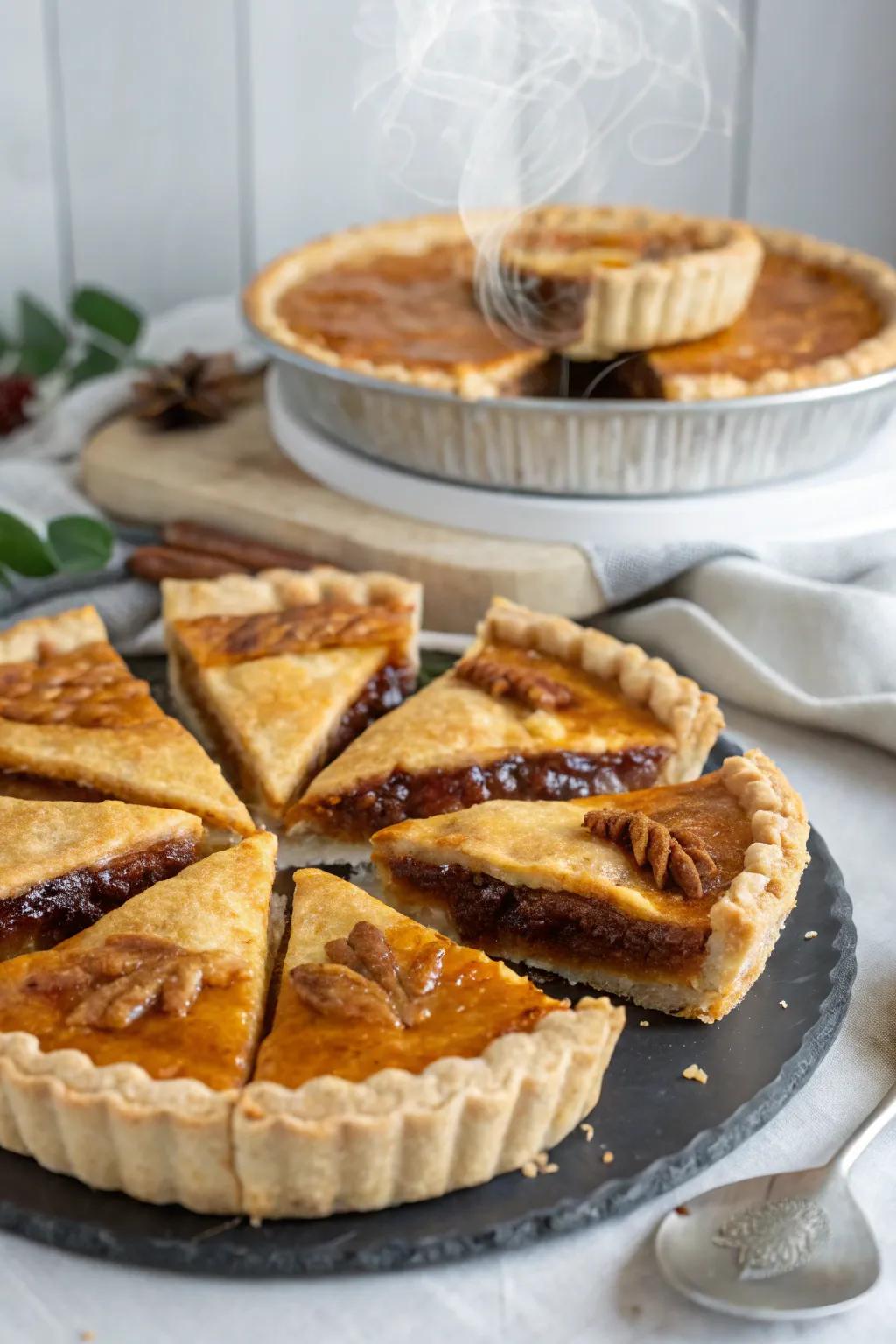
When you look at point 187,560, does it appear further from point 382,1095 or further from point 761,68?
point 761,68

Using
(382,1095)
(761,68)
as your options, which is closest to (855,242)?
(761,68)

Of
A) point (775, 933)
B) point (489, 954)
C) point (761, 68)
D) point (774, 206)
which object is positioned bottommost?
point (489, 954)

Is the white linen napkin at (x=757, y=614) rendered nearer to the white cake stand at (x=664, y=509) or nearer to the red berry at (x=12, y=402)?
the white cake stand at (x=664, y=509)

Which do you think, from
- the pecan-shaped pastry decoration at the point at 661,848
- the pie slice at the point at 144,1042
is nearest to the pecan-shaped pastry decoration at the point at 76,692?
the pie slice at the point at 144,1042

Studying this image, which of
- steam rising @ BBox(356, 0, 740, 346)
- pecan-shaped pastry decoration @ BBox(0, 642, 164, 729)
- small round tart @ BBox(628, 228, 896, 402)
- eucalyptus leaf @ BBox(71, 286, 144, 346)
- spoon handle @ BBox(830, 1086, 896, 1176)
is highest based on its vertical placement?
steam rising @ BBox(356, 0, 740, 346)

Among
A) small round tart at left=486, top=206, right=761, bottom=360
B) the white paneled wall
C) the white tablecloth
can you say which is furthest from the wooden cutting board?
the white tablecloth

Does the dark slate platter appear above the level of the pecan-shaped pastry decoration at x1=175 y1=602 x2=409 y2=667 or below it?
below

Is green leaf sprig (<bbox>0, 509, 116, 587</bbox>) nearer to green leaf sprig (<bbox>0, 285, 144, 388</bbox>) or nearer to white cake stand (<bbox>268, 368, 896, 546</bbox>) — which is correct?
white cake stand (<bbox>268, 368, 896, 546</bbox>)
